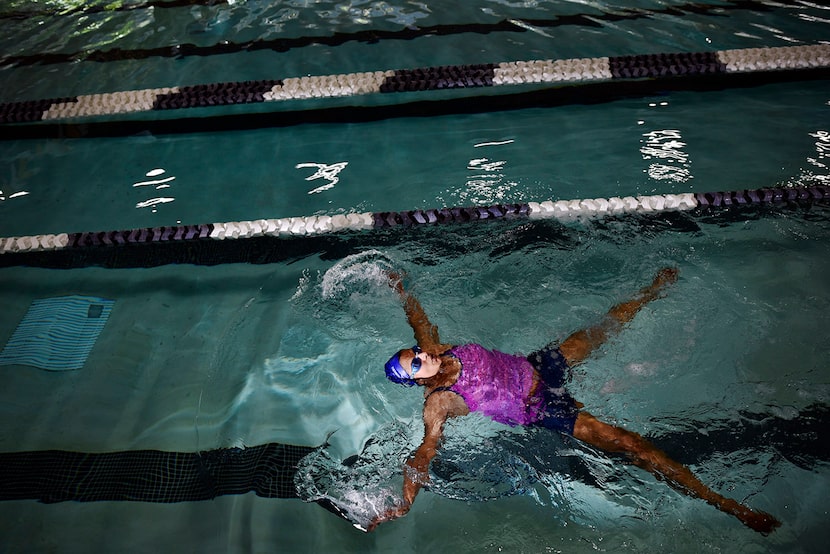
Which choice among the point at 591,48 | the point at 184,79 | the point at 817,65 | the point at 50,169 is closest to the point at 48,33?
the point at 184,79

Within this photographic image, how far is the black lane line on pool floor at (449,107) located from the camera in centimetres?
430

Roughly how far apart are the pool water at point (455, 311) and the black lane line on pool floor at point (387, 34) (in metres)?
0.32

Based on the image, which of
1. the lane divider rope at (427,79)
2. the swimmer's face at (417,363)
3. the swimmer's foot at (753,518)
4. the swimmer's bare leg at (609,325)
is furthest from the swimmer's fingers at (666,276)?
the lane divider rope at (427,79)

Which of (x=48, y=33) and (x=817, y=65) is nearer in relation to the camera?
(x=817, y=65)

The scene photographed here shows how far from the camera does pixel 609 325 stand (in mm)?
2762

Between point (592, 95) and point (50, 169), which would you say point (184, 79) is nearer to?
point (50, 169)

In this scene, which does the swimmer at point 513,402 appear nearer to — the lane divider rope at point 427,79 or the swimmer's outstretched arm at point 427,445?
the swimmer's outstretched arm at point 427,445

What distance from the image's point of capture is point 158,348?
9.70 ft

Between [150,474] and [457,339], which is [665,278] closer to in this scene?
[457,339]

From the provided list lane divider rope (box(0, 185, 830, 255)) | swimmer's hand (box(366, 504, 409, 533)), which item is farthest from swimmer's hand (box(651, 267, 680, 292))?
swimmer's hand (box(366, 504, 409, 533))

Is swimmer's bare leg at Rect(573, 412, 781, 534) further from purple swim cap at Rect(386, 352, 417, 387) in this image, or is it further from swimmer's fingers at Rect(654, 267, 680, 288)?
swimmer's fingers at Rect(654, 267, 680, 288)

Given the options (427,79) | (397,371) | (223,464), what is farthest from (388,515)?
(427,79)

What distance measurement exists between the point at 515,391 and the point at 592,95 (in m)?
2.83

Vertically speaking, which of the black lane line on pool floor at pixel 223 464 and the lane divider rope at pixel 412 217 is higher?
the lane divider rope at pixel 412 217
